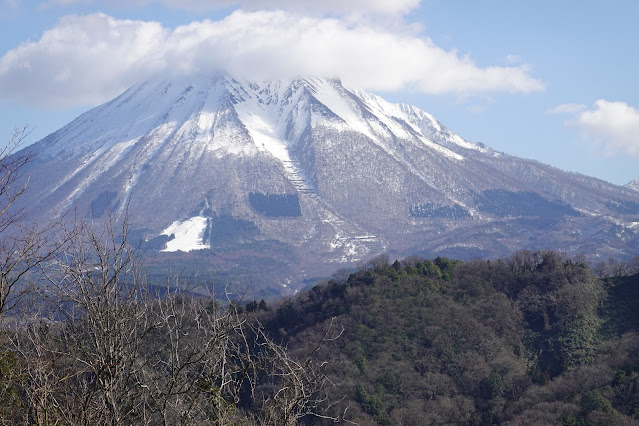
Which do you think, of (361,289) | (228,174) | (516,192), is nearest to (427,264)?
(361,289)

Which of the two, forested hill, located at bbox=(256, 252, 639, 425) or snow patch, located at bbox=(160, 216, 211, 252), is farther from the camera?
snow patch, located at bbox=(160, 216, 211, 252)

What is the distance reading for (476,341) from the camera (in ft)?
135

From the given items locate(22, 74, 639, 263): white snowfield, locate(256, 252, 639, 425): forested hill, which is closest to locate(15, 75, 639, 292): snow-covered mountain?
locate(22, 74, 639, 263): white snowfield

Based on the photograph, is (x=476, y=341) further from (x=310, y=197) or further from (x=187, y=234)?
(x=310, y=197)

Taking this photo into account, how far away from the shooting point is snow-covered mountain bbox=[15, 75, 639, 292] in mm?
149250

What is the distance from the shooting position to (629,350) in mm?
37625

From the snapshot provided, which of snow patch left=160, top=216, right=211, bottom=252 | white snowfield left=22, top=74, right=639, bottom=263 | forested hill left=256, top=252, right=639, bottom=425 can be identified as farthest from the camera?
white snowfield left=22, top=74, right=639, bottom=263

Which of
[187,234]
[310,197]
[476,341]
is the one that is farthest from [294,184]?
[476,341]

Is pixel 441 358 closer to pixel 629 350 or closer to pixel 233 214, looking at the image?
pixel 629 350

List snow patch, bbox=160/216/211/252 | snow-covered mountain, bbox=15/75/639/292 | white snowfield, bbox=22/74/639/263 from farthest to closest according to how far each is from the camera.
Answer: white snowfield, bbox=22/74/639/263 → snow-covered mountain, bbox=15/75/639/292 → snow patch, bbox=160/216/211/252

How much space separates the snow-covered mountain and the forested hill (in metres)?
82.3

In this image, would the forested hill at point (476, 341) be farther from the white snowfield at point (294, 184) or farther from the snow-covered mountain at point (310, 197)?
the white snowfield at point (294, 184)

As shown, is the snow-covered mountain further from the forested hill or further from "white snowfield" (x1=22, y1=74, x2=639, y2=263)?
the forested hill

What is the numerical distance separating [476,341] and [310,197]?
133 meters
